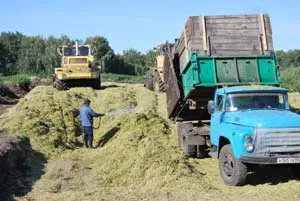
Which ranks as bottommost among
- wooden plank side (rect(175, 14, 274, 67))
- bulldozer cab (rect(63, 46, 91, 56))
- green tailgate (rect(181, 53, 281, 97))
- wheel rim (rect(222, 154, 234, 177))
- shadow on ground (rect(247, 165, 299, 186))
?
shadow on ground (rect(247, 165, 299, 186))

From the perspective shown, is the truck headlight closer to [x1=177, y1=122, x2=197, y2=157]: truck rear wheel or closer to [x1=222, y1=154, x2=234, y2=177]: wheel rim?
[x1=222, y1=154, x2=234, y2=177]: wheel rim

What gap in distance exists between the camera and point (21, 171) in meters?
11.6

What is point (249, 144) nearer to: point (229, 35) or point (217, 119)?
point (217, 119)

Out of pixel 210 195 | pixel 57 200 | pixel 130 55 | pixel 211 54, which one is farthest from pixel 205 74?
pixel 130 55

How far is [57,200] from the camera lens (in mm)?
8867

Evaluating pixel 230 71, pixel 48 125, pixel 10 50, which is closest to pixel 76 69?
pixel 48 125

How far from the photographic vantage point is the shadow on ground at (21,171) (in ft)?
31.8

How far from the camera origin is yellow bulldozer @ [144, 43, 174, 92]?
2856 cm

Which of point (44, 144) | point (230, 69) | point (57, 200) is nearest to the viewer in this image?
point (57, 200)

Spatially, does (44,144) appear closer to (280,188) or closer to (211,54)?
(211,54)

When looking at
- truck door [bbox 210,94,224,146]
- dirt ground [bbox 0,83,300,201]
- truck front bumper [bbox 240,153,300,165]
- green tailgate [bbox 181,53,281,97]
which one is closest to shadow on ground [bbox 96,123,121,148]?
dirt ground [bbox 0,83,300,201]

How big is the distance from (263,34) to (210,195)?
19.9 ft

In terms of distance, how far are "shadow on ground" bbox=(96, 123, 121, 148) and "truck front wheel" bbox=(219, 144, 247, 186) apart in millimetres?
5886

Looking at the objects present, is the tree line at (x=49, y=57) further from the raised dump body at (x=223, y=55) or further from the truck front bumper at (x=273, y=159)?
the truck front bumper at (x=273, y=159)
